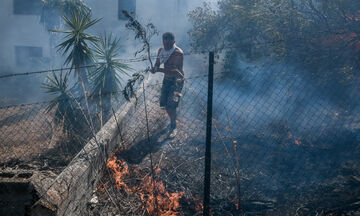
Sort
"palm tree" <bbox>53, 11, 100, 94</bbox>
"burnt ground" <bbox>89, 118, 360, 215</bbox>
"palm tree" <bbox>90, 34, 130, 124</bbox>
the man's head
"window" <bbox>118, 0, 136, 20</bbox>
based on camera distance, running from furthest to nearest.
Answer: "window" <bbox>118, 0, 136, 20</bbox>
"palm tree" <bbox>90, 34, 130, 124</bbox>
"palm tree" <bbox>53, 11, 100, 94</bbox>
the man's head
"burnt ground" <bbox>89, 118, 360, 215</bbox>

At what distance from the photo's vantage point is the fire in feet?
10.3

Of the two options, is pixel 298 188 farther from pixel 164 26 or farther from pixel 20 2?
pixel 20 2

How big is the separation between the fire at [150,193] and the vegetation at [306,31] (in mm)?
2730

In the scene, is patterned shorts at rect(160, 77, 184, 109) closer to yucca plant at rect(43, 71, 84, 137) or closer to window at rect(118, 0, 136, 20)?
yucca plant at rect(43, 71, 84, 137)

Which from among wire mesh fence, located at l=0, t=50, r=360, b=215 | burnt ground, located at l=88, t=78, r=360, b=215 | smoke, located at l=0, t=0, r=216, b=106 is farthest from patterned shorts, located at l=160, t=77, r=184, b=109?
smoke, located at l=0, t=0, r=216, b=106

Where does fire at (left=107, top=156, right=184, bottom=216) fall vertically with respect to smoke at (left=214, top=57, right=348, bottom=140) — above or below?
below

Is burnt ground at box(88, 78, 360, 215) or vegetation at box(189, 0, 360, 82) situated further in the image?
vegetation at box(189, 0, 360, 82)

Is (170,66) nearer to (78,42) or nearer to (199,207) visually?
(78,42)

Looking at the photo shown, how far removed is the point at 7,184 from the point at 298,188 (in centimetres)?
385

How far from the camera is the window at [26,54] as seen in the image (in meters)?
14.8

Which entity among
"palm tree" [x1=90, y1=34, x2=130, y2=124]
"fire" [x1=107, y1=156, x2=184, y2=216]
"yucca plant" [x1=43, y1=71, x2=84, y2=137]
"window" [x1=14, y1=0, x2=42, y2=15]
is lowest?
"fire" [x1=107, y1=156, x2=184, y2=216]

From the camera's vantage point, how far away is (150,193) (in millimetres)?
3424

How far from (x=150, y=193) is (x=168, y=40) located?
120 inches

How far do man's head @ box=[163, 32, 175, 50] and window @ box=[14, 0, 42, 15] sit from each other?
1299 cm
